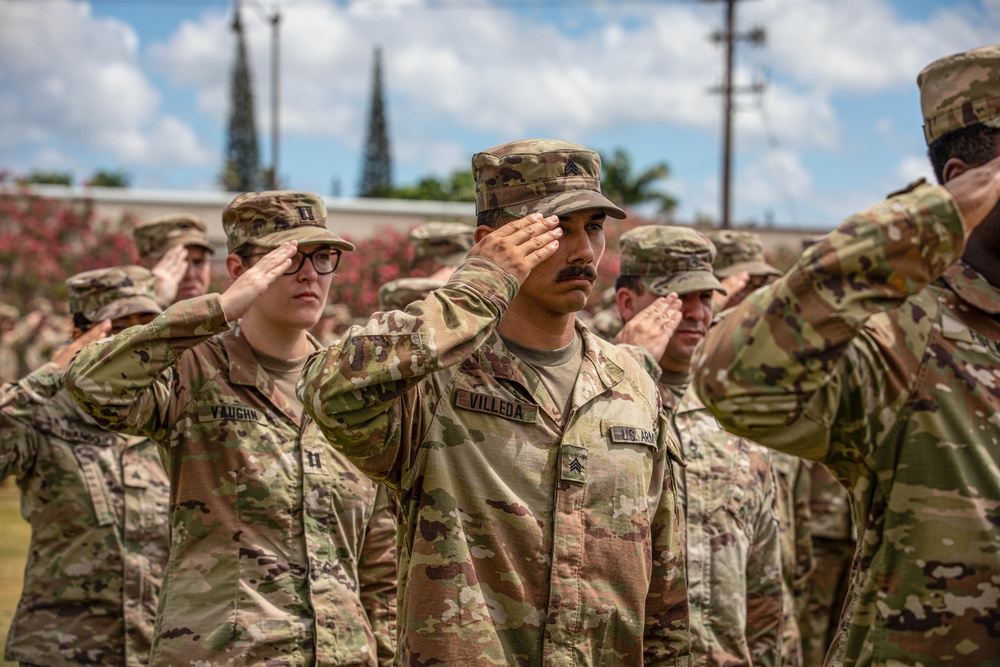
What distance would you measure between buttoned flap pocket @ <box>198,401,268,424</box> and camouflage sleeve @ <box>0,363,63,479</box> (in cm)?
176

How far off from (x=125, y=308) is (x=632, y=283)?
267cm

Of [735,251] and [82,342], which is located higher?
[735,251]

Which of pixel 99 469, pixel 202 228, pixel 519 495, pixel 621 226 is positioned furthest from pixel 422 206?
pixel 519 495

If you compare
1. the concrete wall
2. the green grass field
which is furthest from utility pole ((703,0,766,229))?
the green grass field

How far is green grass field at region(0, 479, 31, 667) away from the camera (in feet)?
32.8

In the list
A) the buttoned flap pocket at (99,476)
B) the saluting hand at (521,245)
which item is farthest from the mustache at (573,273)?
the buttoned flap pocket at (99,476)

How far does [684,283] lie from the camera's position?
17.3 ft

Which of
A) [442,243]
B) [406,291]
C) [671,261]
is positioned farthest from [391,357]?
[442,243]

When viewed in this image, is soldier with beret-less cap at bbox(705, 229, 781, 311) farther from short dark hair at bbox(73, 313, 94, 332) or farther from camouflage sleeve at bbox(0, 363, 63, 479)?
camouflage sleeve at bbox(0, 363, 63, 479)

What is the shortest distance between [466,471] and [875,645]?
4.13ft

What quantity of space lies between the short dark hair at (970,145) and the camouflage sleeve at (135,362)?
98.4 inches

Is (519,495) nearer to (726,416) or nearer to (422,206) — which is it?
(726,416)

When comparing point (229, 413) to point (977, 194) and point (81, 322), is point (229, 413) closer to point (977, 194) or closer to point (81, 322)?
point (81, 322)

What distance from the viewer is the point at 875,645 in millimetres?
2627
